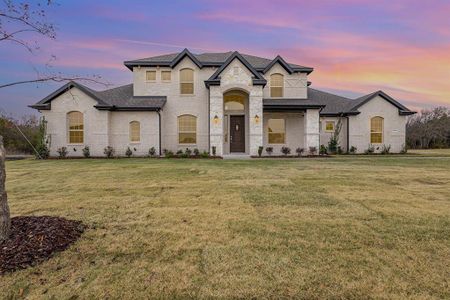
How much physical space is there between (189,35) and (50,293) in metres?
22.6

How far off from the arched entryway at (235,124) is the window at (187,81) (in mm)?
2799

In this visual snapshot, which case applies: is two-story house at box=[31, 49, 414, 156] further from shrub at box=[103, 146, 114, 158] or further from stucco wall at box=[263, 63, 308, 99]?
shrub at box=[103, 146, 114, 158]

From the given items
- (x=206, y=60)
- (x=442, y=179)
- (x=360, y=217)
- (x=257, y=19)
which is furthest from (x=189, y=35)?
(x=360, y=217)

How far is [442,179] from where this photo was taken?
965cm

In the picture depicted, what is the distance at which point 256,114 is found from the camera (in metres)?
19.8

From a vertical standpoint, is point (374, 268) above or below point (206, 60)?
below

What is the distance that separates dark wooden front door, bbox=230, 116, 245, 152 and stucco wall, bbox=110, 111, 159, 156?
5861mm

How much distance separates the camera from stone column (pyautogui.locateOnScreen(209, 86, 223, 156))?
1969 centimetres

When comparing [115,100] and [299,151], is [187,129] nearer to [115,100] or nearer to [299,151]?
[115,100]

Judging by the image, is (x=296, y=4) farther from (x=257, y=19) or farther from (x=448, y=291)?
(x=448, y=291)

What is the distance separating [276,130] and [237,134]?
3.15 m

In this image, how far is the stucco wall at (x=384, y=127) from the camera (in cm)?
2308

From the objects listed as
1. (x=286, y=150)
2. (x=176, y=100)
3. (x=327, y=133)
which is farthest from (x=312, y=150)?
(x=176, y=100)

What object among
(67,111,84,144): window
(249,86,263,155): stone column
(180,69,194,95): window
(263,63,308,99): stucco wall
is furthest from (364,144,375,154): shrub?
(67,111,84,144): window
